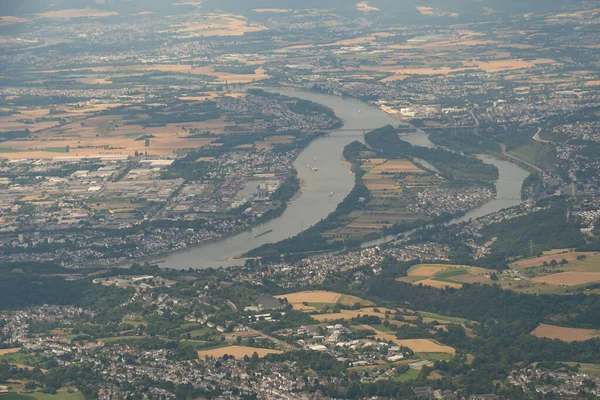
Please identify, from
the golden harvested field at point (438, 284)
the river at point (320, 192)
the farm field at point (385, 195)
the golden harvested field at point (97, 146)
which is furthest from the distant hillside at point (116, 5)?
the golden harvested field at point (438, 284)

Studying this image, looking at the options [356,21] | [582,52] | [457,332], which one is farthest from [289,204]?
[356,21]

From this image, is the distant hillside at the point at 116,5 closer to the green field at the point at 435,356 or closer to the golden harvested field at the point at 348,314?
the golden harvested field at the point at 348,314

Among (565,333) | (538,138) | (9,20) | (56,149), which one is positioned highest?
(538,138)

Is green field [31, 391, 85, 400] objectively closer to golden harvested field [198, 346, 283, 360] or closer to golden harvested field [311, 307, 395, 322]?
golden harvested field [198, 346, 283, 360]

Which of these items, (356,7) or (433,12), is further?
(356,7)

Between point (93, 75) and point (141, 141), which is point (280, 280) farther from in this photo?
point (93, 75)

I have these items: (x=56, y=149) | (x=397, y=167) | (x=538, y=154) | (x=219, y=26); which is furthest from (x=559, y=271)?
(x=219, y=26)

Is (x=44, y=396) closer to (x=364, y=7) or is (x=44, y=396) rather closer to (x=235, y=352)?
(x=235, y=352)

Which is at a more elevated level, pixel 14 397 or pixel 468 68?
pixel 468 68
